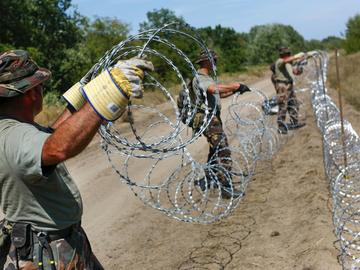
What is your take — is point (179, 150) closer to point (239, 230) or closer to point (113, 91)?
point (113, 91)

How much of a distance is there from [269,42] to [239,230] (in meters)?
56.0

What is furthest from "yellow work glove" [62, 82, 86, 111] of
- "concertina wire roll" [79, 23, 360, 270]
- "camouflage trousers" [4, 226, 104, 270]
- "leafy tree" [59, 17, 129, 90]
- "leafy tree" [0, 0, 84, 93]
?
"leafy tree" [59, 17, 129, 90]

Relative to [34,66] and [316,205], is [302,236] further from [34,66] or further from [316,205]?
[34,66]

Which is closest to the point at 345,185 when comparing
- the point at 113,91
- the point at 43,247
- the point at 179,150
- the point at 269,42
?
the point at 179,150

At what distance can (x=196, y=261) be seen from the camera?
16.5 feet

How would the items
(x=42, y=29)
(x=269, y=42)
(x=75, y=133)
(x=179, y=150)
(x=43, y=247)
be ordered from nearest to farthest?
(x=75, y=133) → (x=43, y=247) → (x=179, y=150) → (x=42, y=29) → (x=269, y=42)

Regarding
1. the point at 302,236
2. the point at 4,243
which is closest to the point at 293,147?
the point at 302,236

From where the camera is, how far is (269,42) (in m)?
59.5

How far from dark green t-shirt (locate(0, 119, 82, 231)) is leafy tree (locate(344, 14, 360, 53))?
3926 centimetres

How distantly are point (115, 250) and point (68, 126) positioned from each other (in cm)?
392

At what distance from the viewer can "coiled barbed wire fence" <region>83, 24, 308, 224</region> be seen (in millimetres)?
3180

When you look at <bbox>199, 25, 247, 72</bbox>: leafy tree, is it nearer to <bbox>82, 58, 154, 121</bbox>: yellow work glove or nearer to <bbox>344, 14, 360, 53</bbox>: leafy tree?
<bbox>344, 14, 360, 53</bbox>: leafy tree

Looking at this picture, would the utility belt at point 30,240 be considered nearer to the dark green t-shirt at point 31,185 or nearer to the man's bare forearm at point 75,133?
the dark green t-shirt at point 31,185

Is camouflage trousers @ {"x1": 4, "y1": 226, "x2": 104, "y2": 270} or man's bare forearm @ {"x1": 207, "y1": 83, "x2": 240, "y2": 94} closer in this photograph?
camouflage trousers @ {"x1": 4, "y1": 226, "x2": 104, "y2": 270}
